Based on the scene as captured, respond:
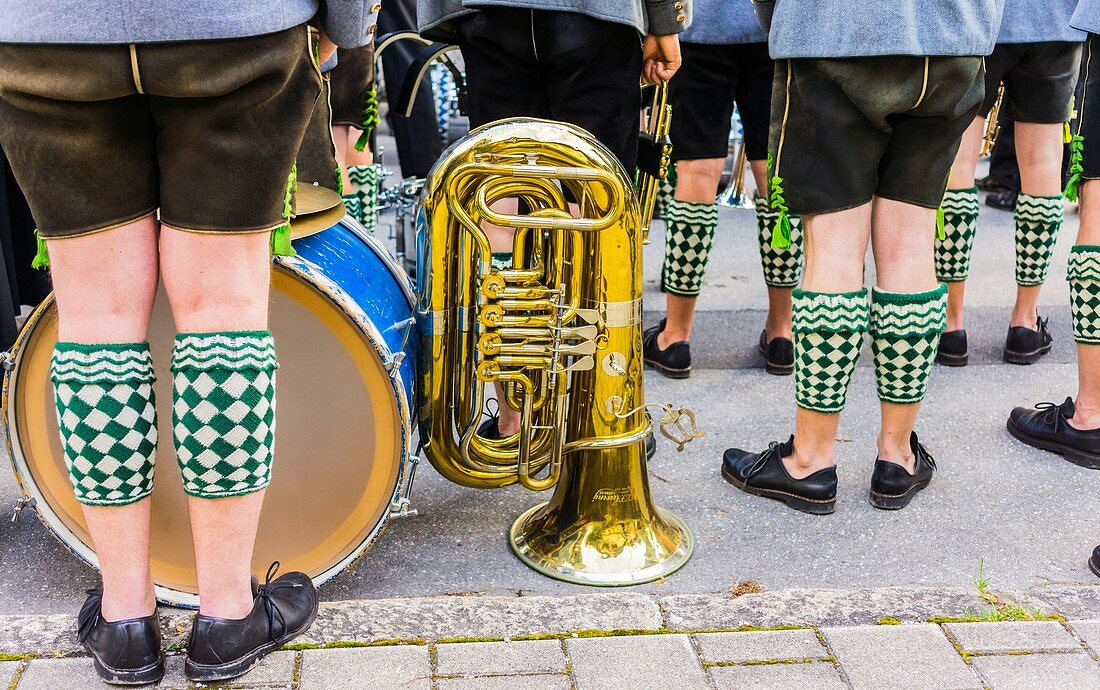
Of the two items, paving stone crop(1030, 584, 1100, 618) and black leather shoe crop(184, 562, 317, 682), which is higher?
black leather shoe crop(184, 562, 317, 682)

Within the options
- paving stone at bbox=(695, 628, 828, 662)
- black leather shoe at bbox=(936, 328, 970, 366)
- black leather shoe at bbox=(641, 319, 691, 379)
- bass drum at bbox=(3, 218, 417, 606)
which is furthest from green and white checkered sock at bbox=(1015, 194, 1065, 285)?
bass drum at bbox=(3, 218, 417, 606)

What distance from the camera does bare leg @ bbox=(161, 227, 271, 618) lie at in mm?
1847

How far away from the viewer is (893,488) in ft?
9.27

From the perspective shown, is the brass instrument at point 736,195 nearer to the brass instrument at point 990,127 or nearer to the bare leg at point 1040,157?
the brass instrument at point 990,127

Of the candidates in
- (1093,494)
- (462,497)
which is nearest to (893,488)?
(1093,494)

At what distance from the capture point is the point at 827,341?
2.70 metres

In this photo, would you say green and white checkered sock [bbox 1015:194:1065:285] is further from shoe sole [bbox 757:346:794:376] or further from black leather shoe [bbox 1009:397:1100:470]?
shoe sole [bbox 757:346:794:376]

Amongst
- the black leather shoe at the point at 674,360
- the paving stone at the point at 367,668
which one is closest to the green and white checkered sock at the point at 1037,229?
the black leather shoe at the point at 674,360

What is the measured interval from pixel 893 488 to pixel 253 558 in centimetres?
159

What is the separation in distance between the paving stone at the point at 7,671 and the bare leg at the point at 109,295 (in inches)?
11.4

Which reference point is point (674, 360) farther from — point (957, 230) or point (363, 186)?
point (363, 186)

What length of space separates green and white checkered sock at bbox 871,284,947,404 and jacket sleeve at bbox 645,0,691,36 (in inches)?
32.3

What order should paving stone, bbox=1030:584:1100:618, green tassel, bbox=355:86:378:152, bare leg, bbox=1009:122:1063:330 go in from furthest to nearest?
bare leg, bbox=1009:122:1063:330, green tassel, bbox=355:86:378:152, paving stone, bbox=1030:584:1100:618

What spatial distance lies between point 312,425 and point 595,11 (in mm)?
1139
